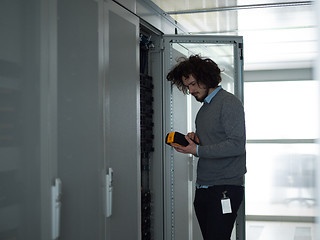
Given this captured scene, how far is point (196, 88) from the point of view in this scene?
2.62 metres

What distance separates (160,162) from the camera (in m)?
3.27

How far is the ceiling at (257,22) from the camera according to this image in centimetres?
358

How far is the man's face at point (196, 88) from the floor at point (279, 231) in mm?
3379

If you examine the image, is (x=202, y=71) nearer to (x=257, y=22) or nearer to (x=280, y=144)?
(x=257, y=22)

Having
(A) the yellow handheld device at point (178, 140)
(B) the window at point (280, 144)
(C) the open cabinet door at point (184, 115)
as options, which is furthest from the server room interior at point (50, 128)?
(B) the window at point (280, 144)

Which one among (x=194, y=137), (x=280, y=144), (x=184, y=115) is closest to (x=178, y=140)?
(x=194, y=137)

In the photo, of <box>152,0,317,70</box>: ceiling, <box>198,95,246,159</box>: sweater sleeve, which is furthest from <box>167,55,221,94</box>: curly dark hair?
<box>152,0,317,70</box>: ceiling

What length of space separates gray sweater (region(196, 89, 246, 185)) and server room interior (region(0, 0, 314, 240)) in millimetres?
492

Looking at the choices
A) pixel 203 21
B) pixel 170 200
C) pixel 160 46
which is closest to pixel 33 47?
pixel 160 46

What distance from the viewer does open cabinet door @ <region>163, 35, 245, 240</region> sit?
3.22m

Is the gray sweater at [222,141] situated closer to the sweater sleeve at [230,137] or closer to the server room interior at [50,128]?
the sweater sleeve at [230,137]

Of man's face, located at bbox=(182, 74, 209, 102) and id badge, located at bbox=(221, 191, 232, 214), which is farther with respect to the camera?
man's face, located at bbox=(182, 74, 209, 102)

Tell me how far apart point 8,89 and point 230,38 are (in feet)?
6.88

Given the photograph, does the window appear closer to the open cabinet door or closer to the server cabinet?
the open cabinet door
